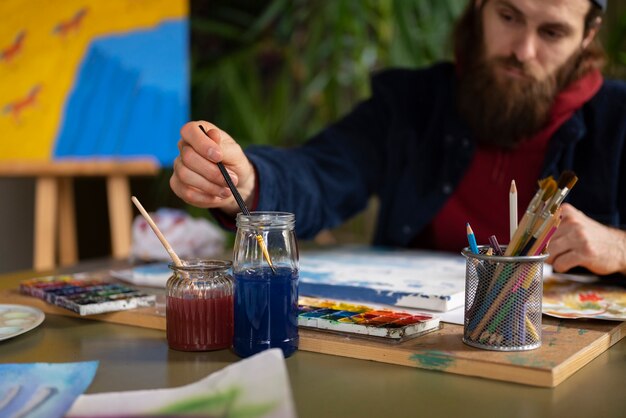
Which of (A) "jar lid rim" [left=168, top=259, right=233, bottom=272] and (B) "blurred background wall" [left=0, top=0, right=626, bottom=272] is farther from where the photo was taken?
(B) "blurred background wall" [left=0, top=0, right=626, bottom=272]

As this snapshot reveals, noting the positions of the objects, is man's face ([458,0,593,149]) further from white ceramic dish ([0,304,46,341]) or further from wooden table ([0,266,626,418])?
white ceramic dish ([0,304,46,341])

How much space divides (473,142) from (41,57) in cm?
148

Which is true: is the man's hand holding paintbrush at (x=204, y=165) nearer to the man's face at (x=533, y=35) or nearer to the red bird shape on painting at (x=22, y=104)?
the man's face at (x=533, y=35)

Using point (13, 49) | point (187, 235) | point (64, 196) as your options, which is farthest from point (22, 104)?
point (187, 235)

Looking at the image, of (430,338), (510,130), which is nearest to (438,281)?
(430,338)

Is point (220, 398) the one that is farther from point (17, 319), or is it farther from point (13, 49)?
point (13, 49)

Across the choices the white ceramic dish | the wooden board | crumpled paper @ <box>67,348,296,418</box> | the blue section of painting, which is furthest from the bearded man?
the blue section of painting

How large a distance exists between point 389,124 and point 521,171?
1.12 feet

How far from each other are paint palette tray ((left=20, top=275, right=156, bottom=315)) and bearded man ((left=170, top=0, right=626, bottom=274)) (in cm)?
23

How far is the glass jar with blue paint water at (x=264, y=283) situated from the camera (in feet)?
2.42

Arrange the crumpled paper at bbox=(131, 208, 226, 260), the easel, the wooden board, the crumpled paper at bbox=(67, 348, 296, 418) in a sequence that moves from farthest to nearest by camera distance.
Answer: the easel → the crumpled paper at bbox=(131, 208, 226, 260) → the wooden board → the crumpled paper at bbox=(67, 348, 296, 418)

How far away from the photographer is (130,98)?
2.57 metres

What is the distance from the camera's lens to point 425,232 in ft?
5.37

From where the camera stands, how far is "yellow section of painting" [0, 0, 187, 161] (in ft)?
7.32
